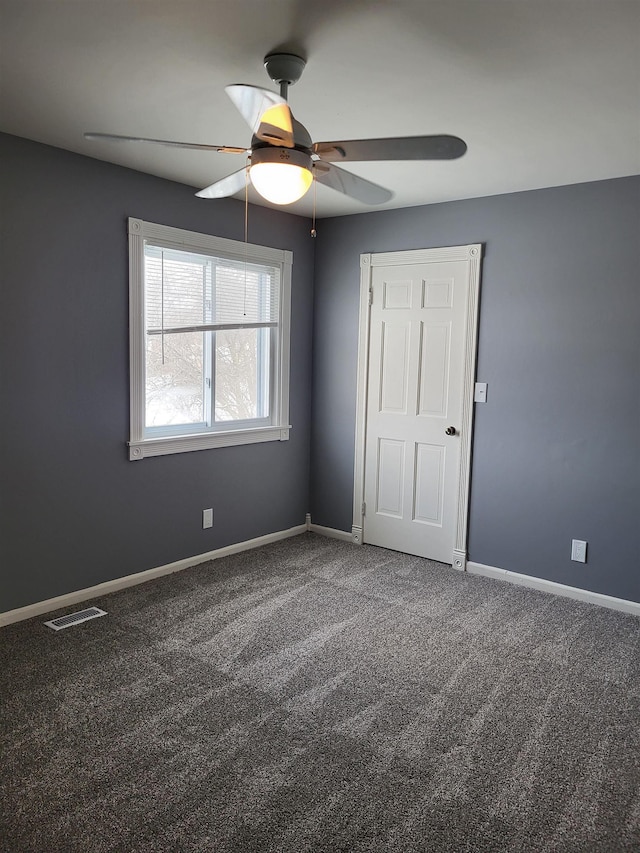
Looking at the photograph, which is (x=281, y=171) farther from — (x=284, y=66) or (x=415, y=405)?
(x=415, y=405)

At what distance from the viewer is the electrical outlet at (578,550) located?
12.2 ft

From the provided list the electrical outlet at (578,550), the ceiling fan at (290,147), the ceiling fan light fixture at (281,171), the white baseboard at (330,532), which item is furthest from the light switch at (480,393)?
the ceiling fan light fixture at (281,171)

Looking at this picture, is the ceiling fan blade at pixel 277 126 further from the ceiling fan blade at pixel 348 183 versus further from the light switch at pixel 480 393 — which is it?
the light switch at pixel 480 393

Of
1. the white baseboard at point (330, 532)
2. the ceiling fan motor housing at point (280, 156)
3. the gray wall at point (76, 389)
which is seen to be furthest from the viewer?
the white baseboard at point (330, 532)

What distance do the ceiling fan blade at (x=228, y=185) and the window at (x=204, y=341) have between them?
1094 millimetres

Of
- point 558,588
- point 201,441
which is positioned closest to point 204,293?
point 201,441

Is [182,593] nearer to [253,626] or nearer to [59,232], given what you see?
[253,626]

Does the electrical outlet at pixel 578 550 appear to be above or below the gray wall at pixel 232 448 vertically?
below

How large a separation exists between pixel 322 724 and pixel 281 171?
2.03 meters

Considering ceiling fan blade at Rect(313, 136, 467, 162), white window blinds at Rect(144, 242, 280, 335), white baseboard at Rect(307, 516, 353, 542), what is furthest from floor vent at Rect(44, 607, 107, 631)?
ceiling fan blade at Rect(313, 136, 467, 162)

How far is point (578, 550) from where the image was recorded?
374 centimetres

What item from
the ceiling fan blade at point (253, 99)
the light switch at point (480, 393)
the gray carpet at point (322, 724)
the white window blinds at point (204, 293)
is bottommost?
the gray carpet at point (322, 724)

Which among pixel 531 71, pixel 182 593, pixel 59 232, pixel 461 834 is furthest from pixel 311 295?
pixel 461 834

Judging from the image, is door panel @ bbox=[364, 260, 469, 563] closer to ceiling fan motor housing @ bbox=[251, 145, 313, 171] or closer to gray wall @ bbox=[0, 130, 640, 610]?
gray wall @ bbox=[0, 130, 640, 610]
